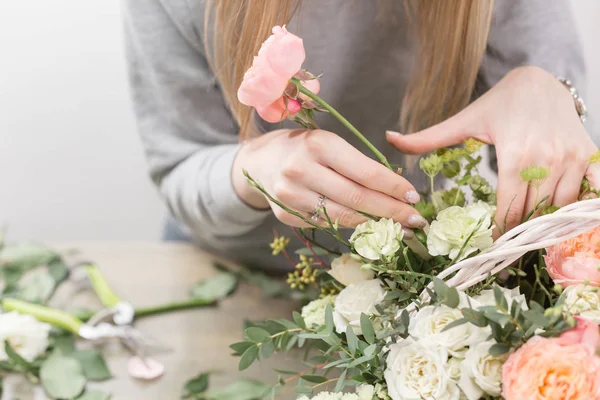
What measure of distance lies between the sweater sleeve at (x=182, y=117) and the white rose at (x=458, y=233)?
10.2 inches

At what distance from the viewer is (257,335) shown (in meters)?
0.52

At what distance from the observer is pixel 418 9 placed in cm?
62

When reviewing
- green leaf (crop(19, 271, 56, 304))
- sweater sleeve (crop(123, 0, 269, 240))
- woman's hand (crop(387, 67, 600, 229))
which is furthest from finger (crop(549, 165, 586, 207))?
green leaf (crop(19, 271, 56, 304))

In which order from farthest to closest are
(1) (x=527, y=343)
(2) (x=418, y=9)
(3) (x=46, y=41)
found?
(3) (x=46, y=41), (2) (x=418, y=9), (1) (x=527, y=343)

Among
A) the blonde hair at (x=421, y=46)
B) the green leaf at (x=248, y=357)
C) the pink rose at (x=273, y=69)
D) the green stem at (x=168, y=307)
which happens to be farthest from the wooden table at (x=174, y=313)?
the pink rose at (x=273, y=69)

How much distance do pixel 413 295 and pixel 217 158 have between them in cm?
32

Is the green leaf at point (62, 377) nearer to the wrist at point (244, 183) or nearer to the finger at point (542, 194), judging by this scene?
the wrist at point (244, 183)

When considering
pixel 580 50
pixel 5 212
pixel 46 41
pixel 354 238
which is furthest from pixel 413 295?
pixel 5 212

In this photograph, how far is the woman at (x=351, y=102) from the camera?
0.48m

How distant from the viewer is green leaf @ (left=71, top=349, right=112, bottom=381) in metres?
0.69

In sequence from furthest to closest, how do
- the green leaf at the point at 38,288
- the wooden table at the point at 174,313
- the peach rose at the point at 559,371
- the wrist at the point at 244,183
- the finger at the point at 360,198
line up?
the green leaf at the point at 38,288 < the wooden table at the point at 174,313 < the wrist at the point at 244,183 < the finger at the point at 360,198 < the peach rose at the point at 559,371

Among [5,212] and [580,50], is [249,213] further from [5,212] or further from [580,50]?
[5,212]

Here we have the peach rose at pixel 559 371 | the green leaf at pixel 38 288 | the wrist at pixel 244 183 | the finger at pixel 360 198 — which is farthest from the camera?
the green leaf at pixel 38 288

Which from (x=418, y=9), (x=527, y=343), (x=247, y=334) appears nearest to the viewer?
(x=527, y=343)
